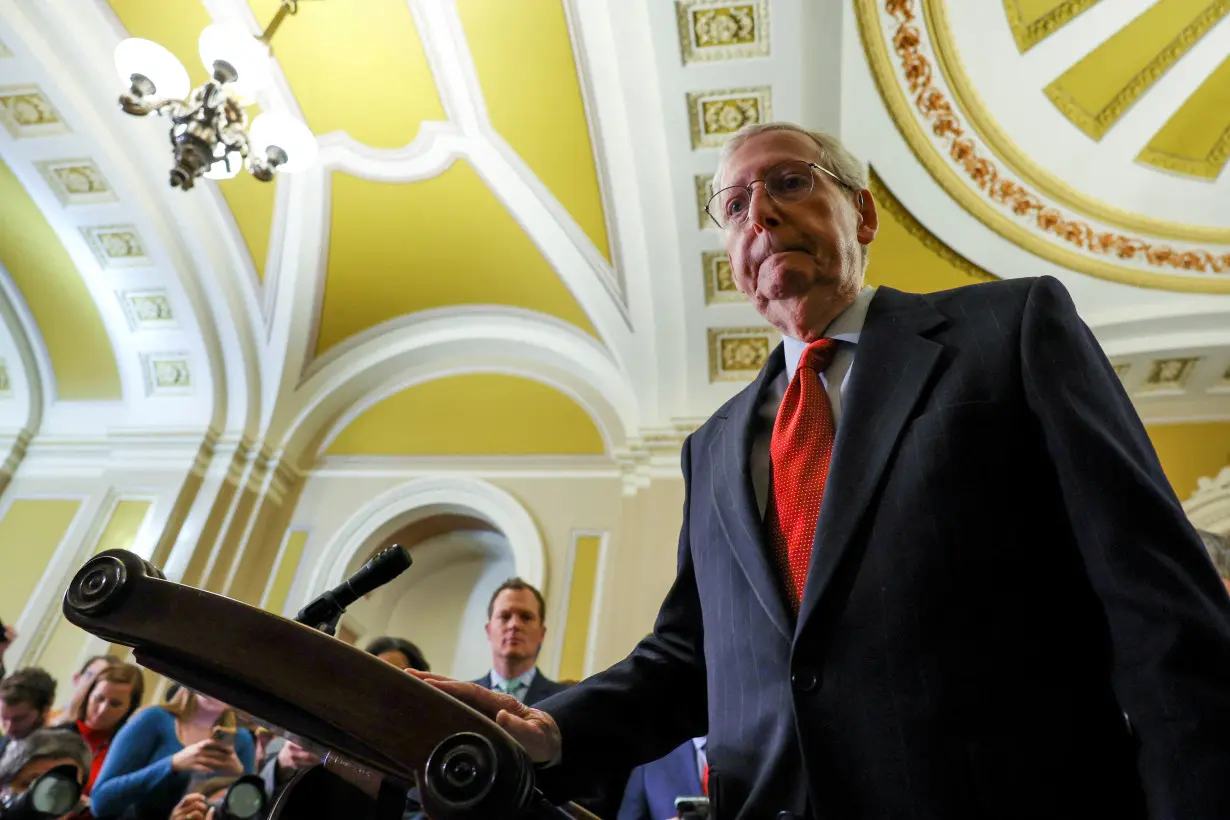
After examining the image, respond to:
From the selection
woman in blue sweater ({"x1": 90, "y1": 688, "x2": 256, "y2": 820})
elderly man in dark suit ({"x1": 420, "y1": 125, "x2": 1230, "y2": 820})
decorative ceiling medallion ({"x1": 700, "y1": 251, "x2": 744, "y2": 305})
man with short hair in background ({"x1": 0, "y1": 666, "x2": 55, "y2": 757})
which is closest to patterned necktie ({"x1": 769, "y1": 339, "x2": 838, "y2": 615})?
elderly man in dark suit ({"x1": 420, "y1": 125, "x2": 1230, "y2": 820})

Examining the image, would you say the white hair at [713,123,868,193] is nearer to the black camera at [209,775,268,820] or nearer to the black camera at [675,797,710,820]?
the black camera at [675,797,710,820]

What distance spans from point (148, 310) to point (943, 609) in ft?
23.7

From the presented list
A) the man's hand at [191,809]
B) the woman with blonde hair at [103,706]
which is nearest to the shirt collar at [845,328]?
the man's hand at [191,809]

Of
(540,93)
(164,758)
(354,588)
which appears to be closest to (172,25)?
(540,93)

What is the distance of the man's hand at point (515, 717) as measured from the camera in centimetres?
81

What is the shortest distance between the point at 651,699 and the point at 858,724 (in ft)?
1.22

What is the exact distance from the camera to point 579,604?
588 centimetres

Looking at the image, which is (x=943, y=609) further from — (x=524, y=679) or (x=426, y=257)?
(x=426, y=257)

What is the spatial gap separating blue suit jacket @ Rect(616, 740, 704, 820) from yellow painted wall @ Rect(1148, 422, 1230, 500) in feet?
15.8

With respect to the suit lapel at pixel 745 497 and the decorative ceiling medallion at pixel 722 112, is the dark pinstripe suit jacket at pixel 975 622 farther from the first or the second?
the decorative ceiling medallion at pixel 722 112

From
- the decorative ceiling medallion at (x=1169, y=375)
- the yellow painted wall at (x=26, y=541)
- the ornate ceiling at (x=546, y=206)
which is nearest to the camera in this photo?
the ornate ceiling at (x=546, y=206)

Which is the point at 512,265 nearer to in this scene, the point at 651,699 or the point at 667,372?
the point at 667,372

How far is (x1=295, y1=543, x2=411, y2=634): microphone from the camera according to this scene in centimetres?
101

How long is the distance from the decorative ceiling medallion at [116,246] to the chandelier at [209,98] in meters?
2.35
